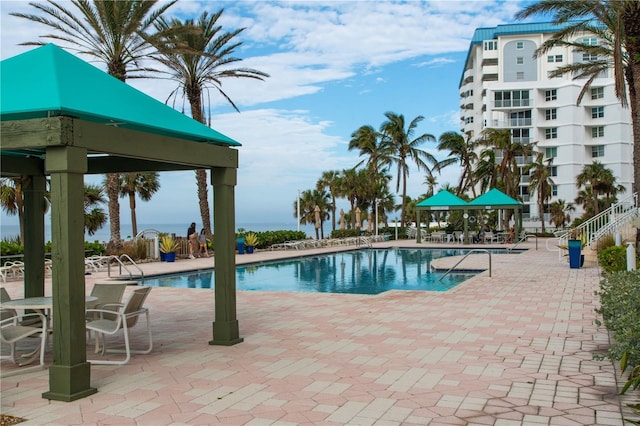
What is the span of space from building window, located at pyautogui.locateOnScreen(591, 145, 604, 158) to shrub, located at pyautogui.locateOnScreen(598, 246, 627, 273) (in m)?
53.0

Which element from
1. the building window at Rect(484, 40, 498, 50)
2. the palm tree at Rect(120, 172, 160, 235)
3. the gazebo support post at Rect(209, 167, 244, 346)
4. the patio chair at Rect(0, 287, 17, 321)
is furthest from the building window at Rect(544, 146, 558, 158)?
the patio chair at Rect(0, 287, 17, 321)

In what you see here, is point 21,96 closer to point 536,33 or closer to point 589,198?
point 589,198

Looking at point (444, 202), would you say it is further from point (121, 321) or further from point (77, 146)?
point (77, 146)

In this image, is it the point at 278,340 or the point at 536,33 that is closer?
the point at 278,340

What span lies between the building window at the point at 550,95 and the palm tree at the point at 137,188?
42.6m

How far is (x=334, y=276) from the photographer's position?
19297 millimetres

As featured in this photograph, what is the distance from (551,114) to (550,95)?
2049 millimetres

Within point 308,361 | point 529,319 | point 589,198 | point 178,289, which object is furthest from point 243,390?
point 589,198

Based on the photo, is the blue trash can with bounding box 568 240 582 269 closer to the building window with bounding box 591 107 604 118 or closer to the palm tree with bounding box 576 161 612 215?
the palm tree with bounding box 576 161 612 215

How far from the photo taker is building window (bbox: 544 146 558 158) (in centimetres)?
6231

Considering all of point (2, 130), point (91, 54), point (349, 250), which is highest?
point (91, 54)

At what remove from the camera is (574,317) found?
926cm

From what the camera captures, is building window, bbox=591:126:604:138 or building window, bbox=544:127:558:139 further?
building window, bbox=544:127:558:139

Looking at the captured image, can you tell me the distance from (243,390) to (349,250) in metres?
24.9
